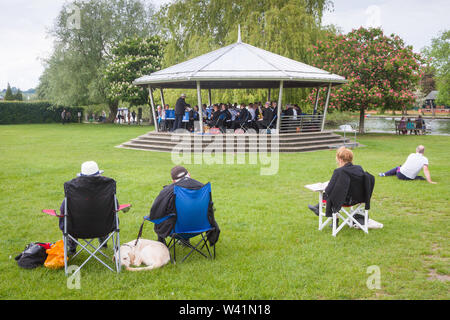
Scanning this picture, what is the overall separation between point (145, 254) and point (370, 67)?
23792 millimetres

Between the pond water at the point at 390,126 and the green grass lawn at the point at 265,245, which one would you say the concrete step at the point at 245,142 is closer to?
the green grass lawn at the point at 265,245

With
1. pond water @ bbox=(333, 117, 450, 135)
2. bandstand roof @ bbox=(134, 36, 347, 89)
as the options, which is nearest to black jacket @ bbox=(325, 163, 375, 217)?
bandstand roof @ bbox=(134, 36, 347, 89)

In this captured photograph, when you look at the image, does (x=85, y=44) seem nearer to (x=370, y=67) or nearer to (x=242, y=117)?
(x=242, y=117)

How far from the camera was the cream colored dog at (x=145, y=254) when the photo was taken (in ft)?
16.7

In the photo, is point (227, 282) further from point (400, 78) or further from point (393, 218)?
point (400, 78)

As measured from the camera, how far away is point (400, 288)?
14.6 ft

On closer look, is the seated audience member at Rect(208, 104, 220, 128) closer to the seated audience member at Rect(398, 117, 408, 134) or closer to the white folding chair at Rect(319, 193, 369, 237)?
the white folding chair at Rect(319, 193, 369, 237)

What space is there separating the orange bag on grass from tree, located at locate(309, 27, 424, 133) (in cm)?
2311

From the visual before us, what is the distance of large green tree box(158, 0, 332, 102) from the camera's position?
990 inches

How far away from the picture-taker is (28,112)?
46469mm

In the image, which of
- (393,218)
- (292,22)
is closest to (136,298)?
(393,218)

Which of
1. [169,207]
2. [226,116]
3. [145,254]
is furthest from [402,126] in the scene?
[145,254]

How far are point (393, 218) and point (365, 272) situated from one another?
2.83m

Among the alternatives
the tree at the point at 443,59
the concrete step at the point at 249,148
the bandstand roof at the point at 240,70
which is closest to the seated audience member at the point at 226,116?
the bandstand roof at the point at 240,70
